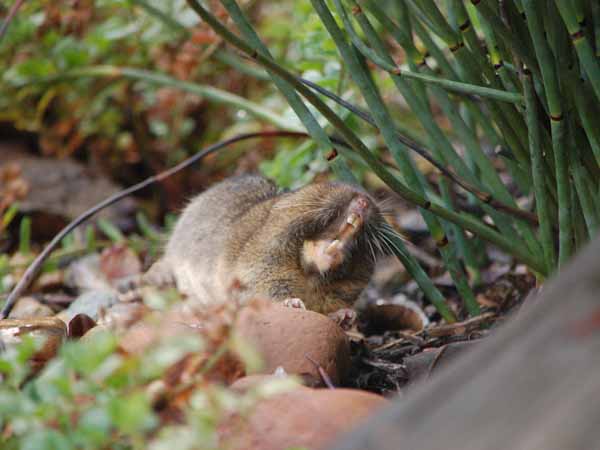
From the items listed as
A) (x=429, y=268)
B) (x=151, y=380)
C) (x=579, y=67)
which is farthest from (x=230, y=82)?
(x=151, y=380)

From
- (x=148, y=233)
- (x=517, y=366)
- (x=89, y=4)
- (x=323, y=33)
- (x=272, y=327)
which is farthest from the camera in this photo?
(x=89, y=4)

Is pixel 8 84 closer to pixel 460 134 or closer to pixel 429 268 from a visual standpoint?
pixel 429 268

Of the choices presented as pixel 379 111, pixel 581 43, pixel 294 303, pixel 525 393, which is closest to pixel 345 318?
pixel 294 303

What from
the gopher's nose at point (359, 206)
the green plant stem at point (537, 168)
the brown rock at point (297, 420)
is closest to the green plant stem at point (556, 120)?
the green plant stem at point (537, 168)

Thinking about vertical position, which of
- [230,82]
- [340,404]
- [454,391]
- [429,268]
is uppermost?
[454,391]

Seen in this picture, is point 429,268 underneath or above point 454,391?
underneath

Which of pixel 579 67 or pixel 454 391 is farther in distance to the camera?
pixel 579 67

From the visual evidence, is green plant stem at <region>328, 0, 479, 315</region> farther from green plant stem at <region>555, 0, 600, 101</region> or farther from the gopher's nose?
green plant stem at <region>555, 0, 600, 101</region>
